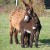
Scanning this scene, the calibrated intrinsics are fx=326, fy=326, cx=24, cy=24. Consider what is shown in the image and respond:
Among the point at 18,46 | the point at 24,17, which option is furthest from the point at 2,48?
the point at 24,17

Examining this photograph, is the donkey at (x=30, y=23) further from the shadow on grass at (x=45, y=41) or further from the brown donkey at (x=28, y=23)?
the shadow on grass at (x=45, y=41)

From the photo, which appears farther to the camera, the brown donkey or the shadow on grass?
the shadow on grass

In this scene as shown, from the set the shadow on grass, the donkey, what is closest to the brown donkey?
the donkey

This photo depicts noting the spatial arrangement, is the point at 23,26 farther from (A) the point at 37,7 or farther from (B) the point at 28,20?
(A) the point at 37,7

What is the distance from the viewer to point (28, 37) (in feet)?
44.8

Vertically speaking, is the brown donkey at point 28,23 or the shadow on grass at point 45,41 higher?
the brown donkey at point 28,23

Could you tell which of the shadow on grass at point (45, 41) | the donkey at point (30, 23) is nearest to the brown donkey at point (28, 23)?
the donkey at point (30, 23)

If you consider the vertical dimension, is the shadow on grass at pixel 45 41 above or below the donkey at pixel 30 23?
below

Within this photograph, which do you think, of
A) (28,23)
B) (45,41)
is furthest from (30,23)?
(45,41)

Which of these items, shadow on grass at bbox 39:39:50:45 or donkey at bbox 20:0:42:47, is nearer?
donkey at bbox 20:0:42:47

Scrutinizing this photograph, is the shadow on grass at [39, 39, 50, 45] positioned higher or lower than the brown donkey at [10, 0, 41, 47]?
lower

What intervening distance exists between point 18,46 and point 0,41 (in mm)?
1588

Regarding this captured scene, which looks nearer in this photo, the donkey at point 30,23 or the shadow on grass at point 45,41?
the donkey at point 30,23

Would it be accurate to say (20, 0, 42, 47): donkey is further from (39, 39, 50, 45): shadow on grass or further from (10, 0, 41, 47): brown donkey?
(39, 39, 50, 45): shadow on grass
